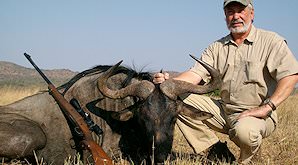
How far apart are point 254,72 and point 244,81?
198 millimetres

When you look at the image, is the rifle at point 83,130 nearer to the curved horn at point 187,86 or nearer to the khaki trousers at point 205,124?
the curved horn at point 187,86

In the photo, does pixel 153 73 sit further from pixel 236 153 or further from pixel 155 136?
pixel 236 153

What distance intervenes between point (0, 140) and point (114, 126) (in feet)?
5.10

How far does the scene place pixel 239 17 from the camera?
18.4 feet

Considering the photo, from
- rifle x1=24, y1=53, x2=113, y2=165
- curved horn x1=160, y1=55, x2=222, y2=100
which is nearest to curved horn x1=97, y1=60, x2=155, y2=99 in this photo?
curved horn x1=160, y1=55, x2=222, y2=100

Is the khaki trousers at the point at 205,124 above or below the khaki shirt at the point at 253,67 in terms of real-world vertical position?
below

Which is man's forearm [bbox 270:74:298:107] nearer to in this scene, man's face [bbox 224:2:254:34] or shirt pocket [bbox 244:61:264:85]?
shirt pocket [bbox 244:61:264:85]

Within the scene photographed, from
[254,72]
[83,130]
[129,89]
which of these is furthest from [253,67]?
[83,130]

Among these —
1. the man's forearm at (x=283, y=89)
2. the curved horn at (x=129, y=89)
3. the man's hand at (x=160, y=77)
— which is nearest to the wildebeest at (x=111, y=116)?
the curved horn at (x=129, y=89)

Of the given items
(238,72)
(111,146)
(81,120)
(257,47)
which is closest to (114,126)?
(111,146)

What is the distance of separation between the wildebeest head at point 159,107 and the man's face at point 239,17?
84 centimetres

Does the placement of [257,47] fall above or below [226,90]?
above

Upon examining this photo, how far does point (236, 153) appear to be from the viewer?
665 centimetres

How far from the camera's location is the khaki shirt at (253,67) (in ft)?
17.5
